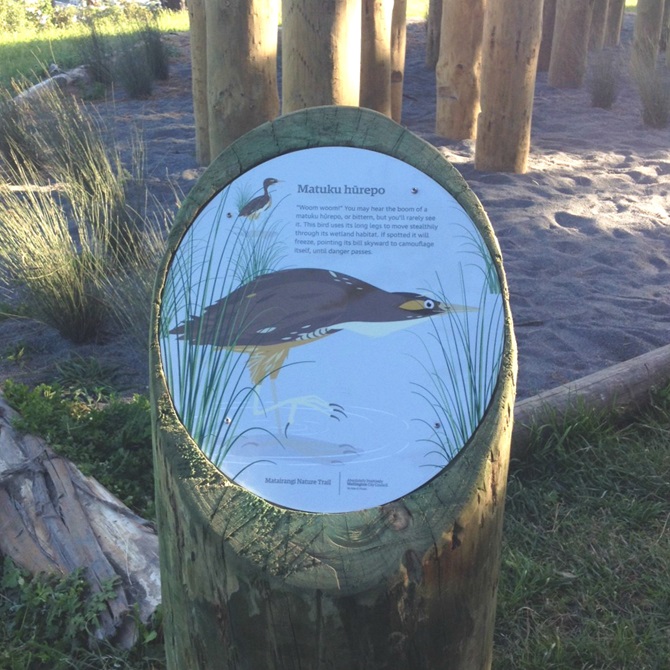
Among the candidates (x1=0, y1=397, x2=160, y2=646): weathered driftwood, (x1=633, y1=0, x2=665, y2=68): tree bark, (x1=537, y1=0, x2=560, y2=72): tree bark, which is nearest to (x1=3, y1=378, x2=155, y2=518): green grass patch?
(x1=0, y1=397, x2=160, y2=646): weathered driftwood

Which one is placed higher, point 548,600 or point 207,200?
point 207,200

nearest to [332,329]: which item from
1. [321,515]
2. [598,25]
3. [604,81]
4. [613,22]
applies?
[321,515]

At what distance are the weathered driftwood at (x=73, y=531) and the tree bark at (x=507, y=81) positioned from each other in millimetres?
3944

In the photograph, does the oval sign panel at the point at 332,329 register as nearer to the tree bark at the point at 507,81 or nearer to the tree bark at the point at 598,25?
the tree bark at the point at 507,81

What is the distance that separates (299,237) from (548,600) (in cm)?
134

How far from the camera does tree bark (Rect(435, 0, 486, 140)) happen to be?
20.3ft

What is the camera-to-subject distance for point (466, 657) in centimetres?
153

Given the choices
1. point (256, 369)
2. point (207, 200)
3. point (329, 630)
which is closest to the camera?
point (329, 630)

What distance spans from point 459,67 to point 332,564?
5571 millimetres

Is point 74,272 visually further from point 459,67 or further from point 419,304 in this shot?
point 459,67

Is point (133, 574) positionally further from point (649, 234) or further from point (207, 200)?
point (649, 234)

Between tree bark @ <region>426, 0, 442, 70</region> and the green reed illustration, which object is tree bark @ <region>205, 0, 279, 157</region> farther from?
tree bark @ <region>426, 0, 442, 70</region>

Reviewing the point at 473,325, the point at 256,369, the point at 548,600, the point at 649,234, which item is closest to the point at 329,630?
the point at 256,369

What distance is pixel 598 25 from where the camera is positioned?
9.62m
